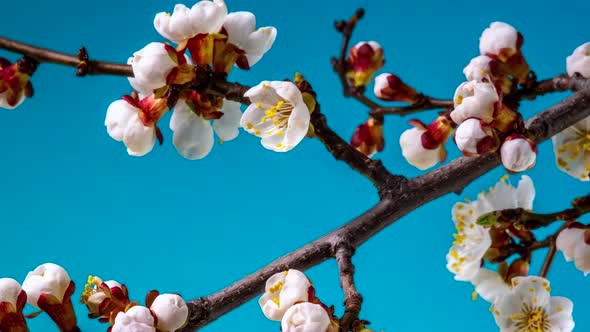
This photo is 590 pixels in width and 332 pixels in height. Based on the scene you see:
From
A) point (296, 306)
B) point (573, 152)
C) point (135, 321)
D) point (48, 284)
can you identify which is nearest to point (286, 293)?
point (296, 306)

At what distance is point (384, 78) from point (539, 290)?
0.37m

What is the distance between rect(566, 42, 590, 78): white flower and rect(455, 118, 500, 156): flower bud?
0.29 meters

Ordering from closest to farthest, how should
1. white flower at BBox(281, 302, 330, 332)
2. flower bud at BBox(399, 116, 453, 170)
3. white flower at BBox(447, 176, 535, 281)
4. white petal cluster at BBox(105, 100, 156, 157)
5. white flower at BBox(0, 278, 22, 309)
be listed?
white flower at BBox(281, 302, 330, 332) < white flower at BBox(0, 278, 22, 309) < white petal cluster at BBox(105, 100, 156, 157) < flower bud at BBox(399, 116, 453, 170) < white flower at BBox(447, 176, 535, 281)

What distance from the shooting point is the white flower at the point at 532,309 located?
1.07 m

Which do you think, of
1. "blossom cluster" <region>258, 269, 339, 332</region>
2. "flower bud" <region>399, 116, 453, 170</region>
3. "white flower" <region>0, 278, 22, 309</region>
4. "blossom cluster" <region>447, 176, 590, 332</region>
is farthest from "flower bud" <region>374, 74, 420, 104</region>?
"white flower" <region>0, 278, 22, 309</region>

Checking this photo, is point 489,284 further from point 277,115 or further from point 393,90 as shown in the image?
point 277,115

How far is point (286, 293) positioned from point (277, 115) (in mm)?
282

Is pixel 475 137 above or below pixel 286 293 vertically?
above

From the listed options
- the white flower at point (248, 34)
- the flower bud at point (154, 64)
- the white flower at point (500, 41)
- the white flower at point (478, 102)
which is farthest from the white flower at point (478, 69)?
the flower bud at point (154, 64)

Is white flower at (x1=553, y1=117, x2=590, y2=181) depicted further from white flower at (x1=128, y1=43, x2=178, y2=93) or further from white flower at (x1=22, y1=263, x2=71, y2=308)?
white flower at (x1=22, y1=263, x2=71, y2=308)

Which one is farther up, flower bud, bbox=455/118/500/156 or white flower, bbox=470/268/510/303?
white flower, bbox=470/268/510/303

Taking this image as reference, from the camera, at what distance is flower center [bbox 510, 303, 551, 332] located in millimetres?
1087

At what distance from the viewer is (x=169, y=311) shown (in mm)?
742

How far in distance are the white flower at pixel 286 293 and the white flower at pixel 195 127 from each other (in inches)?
13.2
